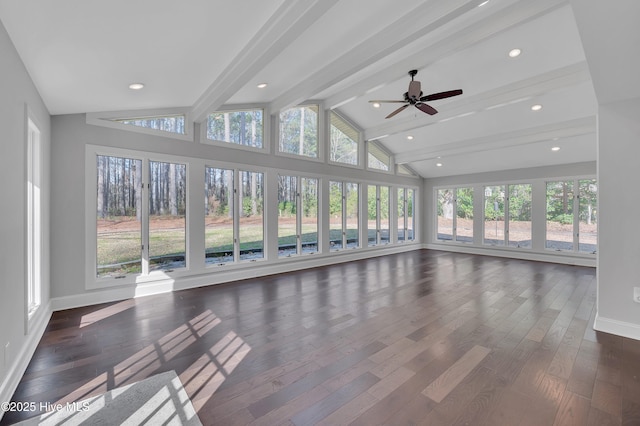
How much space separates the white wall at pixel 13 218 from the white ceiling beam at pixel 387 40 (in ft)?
11.2

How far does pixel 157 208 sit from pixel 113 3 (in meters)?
3.18

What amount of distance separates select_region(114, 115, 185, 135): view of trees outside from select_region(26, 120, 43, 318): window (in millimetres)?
1305

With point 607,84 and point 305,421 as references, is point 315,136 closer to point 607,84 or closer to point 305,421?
point 607,84

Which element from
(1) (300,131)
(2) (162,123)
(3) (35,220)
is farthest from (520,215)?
(3) (35,220)

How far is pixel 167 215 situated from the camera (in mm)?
4684

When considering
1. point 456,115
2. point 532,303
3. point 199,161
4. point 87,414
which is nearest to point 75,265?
point 199,161

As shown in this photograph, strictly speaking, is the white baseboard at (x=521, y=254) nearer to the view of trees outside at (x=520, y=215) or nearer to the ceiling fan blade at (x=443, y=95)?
the view of trees outside at (x=520, y=215)

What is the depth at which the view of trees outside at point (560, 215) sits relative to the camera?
7.35 m

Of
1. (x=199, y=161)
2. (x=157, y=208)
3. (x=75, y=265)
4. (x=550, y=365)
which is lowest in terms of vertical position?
(x=550, y=365)


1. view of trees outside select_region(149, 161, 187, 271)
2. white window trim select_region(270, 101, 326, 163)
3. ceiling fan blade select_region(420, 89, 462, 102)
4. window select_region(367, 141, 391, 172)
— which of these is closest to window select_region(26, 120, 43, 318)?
view of trees outside select_region(149, 161, 187, 271)

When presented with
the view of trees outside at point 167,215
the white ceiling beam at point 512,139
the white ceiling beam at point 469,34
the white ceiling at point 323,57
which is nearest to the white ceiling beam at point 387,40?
the white ceiling at point 323,57

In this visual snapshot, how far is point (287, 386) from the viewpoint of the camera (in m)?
2.13

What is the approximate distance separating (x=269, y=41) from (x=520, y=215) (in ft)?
27.4

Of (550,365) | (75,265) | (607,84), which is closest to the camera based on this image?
(550,365)
